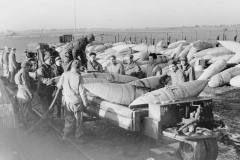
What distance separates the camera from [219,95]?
38.8 ft

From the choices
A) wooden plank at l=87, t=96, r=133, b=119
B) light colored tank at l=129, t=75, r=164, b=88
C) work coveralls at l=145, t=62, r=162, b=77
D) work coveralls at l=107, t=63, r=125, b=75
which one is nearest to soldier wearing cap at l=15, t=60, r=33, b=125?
wooden plank at l=87, t=96, r=133, b=119

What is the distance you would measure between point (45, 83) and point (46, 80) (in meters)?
0.09

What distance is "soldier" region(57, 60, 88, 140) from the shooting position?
6.55m

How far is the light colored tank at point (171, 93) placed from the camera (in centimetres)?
564

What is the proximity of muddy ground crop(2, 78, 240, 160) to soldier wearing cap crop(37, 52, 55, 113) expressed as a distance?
776mm

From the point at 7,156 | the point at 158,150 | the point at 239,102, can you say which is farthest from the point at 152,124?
the point at 239,102

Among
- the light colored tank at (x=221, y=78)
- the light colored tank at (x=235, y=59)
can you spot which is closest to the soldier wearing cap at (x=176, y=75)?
the light colored tank at (x=221, y=78)

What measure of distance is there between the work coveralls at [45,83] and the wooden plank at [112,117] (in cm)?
214

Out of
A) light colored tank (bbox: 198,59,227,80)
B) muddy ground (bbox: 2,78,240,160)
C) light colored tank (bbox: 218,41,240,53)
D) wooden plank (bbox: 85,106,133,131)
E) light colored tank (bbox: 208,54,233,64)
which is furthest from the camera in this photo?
light colored tank (bbox: 218,41,240,53)

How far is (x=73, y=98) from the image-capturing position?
6664 mm

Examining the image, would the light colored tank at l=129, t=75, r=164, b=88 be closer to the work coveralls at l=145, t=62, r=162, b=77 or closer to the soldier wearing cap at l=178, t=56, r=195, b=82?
the soldier wearing cap at l=178, t=56, r=195, b=82

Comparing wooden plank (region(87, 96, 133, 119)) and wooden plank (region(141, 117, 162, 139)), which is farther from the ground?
wooden plank (region(87, 96, 133, 119))

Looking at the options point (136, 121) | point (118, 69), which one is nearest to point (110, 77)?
point (118, 69)

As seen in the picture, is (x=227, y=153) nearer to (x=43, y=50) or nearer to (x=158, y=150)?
(x=158, y=150)
